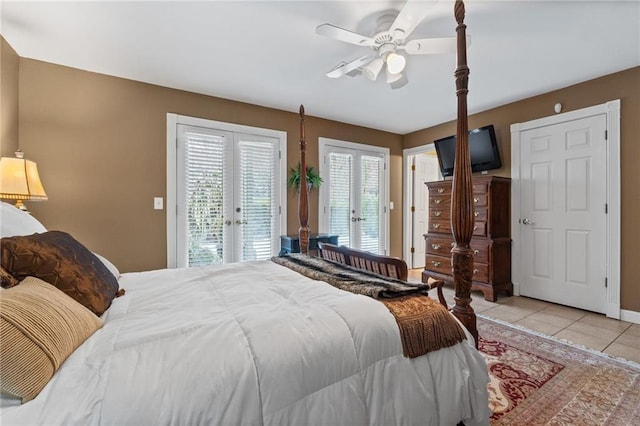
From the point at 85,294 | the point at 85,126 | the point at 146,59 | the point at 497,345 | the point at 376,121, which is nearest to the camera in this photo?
the point at 85,294

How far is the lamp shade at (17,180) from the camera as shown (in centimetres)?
198

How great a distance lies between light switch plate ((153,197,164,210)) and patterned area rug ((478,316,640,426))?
3407 millimetres

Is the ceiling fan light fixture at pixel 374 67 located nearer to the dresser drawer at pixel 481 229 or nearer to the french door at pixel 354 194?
the french door at pixel 354 194

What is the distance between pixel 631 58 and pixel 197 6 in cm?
379

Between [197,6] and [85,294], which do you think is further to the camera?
[197,6]

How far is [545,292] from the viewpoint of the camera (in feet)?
11.4

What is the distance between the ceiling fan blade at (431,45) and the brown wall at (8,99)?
3199 millimetres

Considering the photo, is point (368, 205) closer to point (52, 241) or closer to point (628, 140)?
point (628, 140)

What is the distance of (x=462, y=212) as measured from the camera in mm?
1354

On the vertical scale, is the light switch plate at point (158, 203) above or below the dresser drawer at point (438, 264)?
above

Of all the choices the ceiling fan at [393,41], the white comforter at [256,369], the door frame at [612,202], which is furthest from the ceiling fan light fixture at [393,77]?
the door frame at [612,202]

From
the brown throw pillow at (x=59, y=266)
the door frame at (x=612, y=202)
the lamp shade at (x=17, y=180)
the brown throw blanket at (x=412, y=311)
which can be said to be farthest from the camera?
the door frame at (x=612, y=202)

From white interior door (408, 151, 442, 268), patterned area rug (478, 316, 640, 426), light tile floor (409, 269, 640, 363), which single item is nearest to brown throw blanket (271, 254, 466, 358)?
patterned area rug (478, 316, 640, 426)

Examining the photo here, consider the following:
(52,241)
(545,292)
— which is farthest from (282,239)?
(545,292)
